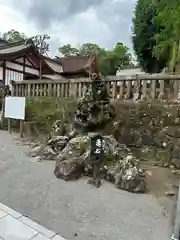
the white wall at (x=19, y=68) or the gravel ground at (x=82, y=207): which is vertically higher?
the white wall at (x=19, y=68)

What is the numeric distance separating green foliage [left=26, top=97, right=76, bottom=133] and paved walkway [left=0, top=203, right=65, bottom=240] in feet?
10.6

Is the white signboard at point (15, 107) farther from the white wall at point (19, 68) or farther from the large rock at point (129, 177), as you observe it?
the white wall at point (19, 68)

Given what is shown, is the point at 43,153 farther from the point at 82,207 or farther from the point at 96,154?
the point at 82,207

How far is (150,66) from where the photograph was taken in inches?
610

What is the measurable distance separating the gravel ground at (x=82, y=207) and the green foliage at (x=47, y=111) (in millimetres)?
2104

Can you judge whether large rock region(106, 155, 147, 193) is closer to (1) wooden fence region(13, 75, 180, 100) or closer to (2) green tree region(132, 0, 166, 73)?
(1) wooden fence region(13, 75, 180, 100)

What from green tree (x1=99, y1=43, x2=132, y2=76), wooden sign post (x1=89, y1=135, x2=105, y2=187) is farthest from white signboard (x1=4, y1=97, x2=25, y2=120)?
green tree (x1=99, y1=43, x2=132, y2=76)

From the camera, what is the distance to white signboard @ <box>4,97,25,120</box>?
641 cm

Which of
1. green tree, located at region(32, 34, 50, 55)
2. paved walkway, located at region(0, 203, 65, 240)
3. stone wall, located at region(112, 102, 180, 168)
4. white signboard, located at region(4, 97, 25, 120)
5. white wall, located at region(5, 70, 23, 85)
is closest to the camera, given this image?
paved walkway, located at region(0, 203, 65, 240)

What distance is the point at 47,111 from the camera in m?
6.50

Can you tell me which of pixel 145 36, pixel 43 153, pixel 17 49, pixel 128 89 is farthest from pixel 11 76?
pixel 128 89

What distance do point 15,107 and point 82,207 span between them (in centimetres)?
440

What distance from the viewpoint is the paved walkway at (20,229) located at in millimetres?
2286

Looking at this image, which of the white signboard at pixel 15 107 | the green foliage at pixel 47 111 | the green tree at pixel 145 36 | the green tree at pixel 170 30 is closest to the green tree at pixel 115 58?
the green tree at pixel 145 36
